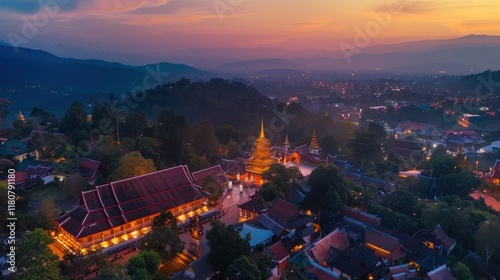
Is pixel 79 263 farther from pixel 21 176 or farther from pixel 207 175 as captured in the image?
pixel 21 176

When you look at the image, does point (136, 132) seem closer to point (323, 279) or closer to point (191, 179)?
point (191, 179)

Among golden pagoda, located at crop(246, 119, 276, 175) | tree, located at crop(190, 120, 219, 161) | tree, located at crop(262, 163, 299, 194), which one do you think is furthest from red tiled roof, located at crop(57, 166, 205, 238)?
tree, located at crop(190, 120, 219, 161)

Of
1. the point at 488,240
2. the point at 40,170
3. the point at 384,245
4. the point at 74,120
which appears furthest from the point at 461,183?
the point at 74,120

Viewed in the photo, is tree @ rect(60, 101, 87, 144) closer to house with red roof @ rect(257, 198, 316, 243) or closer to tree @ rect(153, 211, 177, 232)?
tree @ rect(153, 211, 177, 232)

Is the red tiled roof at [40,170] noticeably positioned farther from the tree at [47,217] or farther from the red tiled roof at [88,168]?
the tree at [47,217]

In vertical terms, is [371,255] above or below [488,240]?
above

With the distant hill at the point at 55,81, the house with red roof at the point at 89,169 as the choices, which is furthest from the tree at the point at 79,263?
the distant hill at the point at 55,81

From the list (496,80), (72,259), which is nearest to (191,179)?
(72,259)
